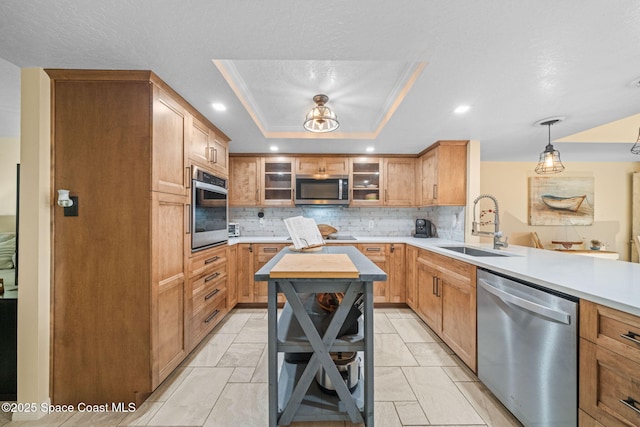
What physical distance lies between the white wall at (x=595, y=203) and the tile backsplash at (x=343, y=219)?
1709mm

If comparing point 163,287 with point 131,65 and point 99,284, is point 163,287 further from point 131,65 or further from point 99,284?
point 131,65

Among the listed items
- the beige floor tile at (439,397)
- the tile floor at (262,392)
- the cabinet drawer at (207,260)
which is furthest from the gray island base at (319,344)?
the cabinet drawer at (207,260)

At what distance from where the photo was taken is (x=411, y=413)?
62.1 inches

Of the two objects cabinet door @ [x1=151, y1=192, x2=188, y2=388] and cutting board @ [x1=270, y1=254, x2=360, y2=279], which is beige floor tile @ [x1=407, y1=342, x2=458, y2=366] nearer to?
cutting board @ [x1=270, y1=254, x2=360, y2=279]

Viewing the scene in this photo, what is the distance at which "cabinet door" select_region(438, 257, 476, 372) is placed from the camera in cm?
195

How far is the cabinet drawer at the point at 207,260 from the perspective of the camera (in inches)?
86.9

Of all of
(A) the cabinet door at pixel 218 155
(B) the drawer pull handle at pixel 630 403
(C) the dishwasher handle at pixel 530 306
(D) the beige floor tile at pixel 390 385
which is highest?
(A) the cabinet door at pixel 218 155

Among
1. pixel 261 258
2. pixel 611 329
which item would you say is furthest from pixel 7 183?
pixel 611 329

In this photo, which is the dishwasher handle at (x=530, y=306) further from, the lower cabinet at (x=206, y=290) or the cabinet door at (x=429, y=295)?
the lower cabinet at (x=206, y=290)

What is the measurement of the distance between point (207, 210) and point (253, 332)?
138 centimetres

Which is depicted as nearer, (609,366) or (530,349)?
(609,366)

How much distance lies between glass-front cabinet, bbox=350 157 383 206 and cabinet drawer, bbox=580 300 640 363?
2.76 meters

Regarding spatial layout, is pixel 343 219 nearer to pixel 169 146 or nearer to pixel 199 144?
pixel 199 144

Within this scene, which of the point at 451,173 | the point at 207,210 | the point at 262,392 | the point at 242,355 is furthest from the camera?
the point at 451,173
